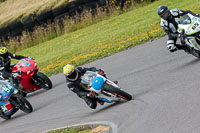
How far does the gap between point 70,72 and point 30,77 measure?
4207 mm

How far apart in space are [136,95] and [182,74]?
122cm

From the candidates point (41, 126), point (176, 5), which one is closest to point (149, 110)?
point (41, 126)

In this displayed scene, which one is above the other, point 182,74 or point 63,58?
point 182,74

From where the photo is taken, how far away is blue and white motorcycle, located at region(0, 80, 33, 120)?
11000mm

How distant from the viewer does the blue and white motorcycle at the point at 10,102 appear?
433 inches

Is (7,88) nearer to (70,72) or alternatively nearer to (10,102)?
(10,102)

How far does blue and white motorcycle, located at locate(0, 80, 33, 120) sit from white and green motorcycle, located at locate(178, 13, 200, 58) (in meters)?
4.46

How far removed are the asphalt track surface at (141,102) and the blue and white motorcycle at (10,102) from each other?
21cm

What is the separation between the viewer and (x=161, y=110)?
7.27 metres

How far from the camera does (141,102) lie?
8328mm

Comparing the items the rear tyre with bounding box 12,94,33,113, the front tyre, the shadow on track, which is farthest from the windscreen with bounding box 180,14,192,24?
the front tyre

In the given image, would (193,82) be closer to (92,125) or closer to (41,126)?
(92,125)

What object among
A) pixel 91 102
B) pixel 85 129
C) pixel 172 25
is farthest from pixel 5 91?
pixel 172 25

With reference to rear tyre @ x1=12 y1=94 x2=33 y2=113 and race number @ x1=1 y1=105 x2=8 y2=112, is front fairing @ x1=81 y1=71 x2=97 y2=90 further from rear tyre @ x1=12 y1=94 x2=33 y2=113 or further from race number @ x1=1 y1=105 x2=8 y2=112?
race number @ x1=1 y1=105 x2=8 y2=112
